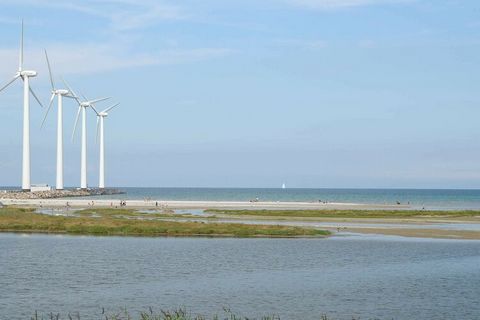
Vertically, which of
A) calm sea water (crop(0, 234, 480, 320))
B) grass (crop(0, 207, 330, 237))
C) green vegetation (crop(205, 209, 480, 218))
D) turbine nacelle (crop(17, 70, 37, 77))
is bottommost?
calm sea water (crop(0, 234, 480, 320))

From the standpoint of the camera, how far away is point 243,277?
142 feet

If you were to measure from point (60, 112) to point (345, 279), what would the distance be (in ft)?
480

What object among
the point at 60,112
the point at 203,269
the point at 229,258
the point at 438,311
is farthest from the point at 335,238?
the point at 60,112

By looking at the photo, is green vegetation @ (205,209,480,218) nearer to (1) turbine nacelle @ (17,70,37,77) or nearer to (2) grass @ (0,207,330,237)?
(2) grass @ (0,207,330,237)

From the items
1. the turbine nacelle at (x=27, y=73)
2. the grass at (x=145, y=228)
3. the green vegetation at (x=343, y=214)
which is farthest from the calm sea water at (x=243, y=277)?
the turbine nacelle at (x=27, y=73)

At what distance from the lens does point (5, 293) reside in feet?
118

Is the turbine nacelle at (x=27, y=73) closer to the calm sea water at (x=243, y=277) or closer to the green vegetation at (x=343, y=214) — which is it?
the green vegetation at (x=343, y=214)

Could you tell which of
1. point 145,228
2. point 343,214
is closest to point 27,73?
point 343,214

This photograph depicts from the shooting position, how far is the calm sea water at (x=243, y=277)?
34000 mm

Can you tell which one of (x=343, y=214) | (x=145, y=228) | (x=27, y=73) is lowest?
(x=145, y=228)

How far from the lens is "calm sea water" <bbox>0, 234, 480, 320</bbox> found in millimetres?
34000

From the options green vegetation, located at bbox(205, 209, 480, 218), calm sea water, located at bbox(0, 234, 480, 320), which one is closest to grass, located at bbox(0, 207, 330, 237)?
calm sea water, located at bbox(0, 234, 480, 320)

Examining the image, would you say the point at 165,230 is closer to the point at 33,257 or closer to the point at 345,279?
the point at 33,257

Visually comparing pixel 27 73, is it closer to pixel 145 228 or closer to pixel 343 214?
pixel 343 214
